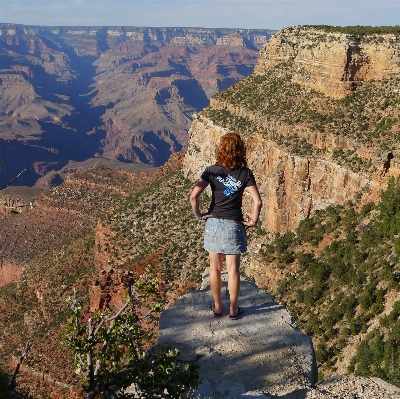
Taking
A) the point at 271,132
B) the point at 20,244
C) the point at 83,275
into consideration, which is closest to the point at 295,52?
the point at 271,132

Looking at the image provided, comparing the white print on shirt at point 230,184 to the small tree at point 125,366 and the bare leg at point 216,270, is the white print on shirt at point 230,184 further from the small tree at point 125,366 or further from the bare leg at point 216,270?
the small tree at point 125,366

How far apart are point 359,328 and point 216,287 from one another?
11195mm

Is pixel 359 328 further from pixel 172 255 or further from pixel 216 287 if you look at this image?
pixel 172 255

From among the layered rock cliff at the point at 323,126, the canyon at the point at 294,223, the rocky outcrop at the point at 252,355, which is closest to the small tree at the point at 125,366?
the rocky outcrop at the point at 252,355

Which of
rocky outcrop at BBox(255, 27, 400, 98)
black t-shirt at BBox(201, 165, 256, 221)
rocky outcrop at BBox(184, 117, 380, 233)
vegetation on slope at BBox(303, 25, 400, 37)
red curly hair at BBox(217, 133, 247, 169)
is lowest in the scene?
rocky outcrop at BBox(184, 117, 380, 233)

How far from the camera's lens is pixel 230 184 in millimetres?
8984

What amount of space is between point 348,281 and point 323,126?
35.7 feet

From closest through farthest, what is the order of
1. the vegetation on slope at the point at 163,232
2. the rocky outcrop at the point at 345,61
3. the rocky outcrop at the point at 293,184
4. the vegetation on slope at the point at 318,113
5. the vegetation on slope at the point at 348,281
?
the vegetation on slope at the point at 348,281 → the rocky outcrop at the point at 293,184 → the vegetation on slope at the point at 318,113 → the rocky outcrop at the point at 345,61 → the vegetation on slope at the point at 163,232

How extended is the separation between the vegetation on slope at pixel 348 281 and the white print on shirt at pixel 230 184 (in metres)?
8.95

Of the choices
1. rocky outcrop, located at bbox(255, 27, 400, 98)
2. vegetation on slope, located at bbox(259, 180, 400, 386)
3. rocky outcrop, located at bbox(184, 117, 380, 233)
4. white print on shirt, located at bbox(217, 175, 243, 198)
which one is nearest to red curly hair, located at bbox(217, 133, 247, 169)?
white print on shirt, located at bbox(217, 175, 243, 198)

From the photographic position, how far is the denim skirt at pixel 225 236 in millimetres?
9195

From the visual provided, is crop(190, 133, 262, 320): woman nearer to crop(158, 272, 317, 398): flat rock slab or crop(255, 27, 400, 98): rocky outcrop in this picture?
crop(158, 272, 317, 398): flat rock slab

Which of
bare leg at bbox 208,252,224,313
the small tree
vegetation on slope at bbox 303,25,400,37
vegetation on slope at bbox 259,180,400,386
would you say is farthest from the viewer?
vegetation on slope at bbox 303,25,400,37

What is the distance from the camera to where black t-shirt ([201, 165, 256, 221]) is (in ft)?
29.3
